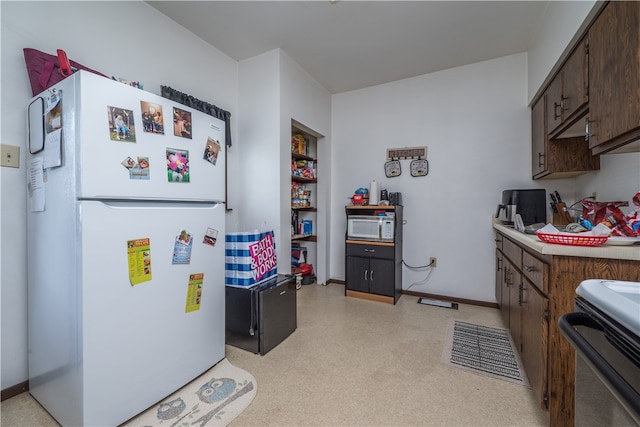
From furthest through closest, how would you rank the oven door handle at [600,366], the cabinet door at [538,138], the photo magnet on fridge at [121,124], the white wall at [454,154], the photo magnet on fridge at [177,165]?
the white wall at [454,154] → the cabinet door at [538,138] → the photo magnet on fridge at [177,165] → the photo magnet on fridge at [121,124] → the oven door handle at [600,366]

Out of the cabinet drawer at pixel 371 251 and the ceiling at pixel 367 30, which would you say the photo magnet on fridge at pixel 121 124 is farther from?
the cabinet drawer at pixel 371 251

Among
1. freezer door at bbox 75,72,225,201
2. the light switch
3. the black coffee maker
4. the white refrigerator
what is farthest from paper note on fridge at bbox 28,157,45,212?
the black coffee maker

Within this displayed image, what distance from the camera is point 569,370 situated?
114cm

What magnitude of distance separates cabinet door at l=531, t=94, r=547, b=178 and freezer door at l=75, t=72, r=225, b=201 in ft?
8.80

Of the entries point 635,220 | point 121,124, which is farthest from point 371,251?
point 121,124

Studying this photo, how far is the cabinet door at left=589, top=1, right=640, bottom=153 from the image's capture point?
1108 millimetres

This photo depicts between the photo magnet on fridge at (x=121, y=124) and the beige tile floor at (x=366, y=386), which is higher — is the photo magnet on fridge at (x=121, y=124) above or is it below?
above

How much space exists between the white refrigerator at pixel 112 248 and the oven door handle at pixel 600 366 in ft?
5.34

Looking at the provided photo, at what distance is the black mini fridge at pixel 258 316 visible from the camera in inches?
73.8

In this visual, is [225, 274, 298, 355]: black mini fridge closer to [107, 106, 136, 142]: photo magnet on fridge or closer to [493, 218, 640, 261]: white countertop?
[107, 106, 136, 142]: photo magnet on fridge

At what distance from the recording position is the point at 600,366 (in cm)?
52

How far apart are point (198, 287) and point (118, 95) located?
42.3 inches

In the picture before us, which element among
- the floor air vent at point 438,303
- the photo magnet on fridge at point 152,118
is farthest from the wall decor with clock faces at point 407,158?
the photo magnet on fridge at point 152,118

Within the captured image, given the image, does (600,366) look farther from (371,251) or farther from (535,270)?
(371,251)
